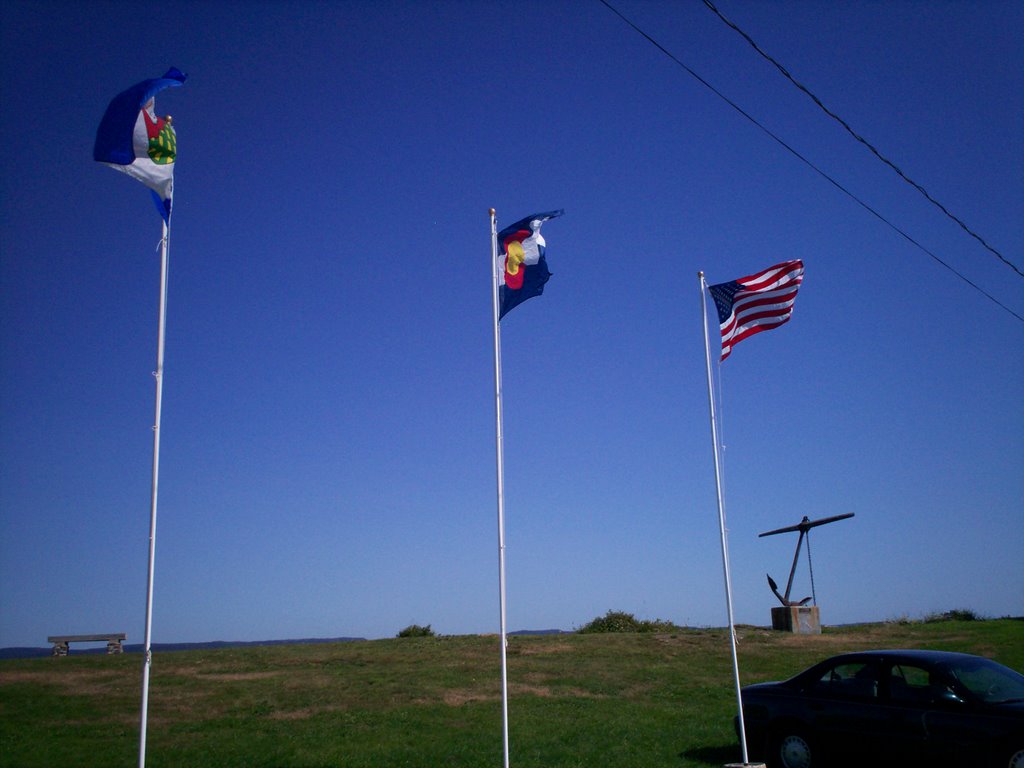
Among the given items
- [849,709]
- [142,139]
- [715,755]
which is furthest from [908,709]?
[142,139]

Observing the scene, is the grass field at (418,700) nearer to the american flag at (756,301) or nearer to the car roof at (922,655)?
the car roof at (922,655)

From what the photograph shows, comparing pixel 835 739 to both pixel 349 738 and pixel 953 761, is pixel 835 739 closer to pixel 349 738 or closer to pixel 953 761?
pixel 953 761

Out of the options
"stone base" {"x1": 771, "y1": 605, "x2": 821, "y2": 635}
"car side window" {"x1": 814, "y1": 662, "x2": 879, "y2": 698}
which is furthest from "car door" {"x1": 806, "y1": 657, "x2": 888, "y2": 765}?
"stone base" {"x1": 771, "y1": 605, "x2": 821, "y2": 635}

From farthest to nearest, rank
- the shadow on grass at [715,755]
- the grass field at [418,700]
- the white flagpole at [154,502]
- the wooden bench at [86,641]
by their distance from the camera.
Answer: the wooden bench at [86,641], the grass field at [418,700], the shadow on grass at [715,755], the white flagpole at [154,502]

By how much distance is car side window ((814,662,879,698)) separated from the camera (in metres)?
10.8

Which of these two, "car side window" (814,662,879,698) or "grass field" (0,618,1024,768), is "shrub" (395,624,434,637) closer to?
"grass field" (0,618,1024,768)

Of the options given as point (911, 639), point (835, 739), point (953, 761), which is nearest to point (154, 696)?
point (835, 739)

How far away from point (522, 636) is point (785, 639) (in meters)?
8.07

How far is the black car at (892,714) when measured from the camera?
9508mm

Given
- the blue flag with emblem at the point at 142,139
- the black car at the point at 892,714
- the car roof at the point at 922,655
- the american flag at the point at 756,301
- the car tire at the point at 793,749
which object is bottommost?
the car tire at the point at 793,749

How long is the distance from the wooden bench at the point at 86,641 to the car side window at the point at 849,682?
64.6 ft

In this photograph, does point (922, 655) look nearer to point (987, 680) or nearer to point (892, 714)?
point (987, 680)

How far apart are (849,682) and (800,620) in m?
16.7

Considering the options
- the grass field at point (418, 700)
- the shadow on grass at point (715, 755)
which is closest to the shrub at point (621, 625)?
the grass field at point (418, 700)
